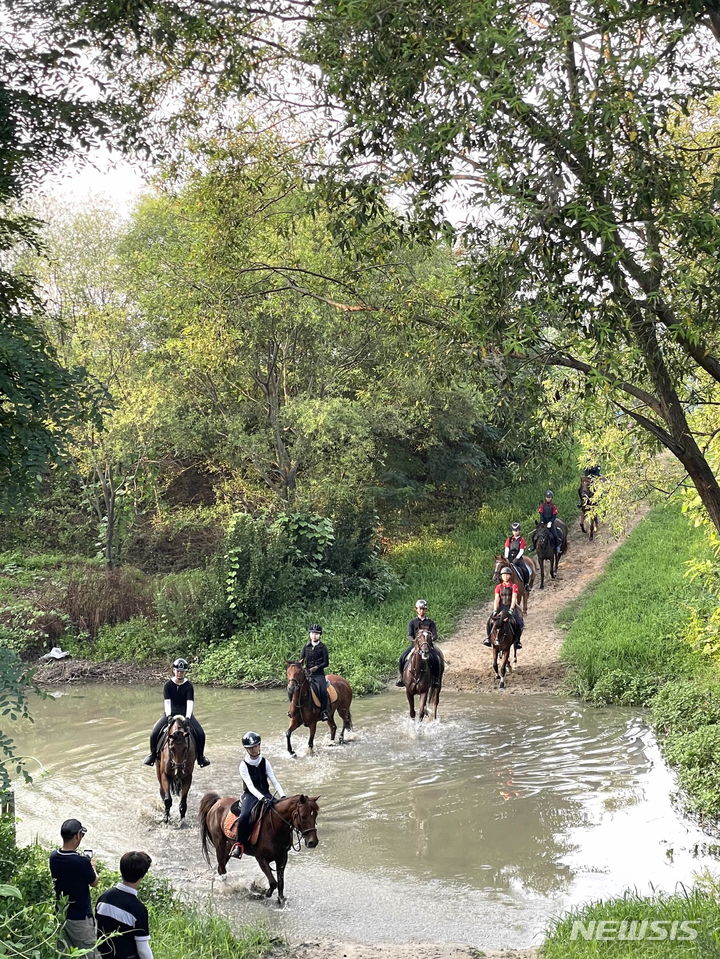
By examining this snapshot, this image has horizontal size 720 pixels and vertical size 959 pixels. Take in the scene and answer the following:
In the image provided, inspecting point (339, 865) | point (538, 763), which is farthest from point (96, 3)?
point (538, 763)

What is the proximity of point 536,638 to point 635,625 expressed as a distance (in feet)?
9.63

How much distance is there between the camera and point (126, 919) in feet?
24.2

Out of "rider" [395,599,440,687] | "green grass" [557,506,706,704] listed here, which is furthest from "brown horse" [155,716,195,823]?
"green grass" [557,506,706,704]

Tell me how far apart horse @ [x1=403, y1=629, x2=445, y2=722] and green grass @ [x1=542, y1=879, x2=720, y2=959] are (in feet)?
24.4

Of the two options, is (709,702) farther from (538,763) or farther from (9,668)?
(9,668)

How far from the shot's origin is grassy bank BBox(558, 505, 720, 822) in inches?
550

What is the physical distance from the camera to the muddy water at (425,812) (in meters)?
10.4

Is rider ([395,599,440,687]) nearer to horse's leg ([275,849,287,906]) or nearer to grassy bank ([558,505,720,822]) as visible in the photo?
grassy bank ([558,505,720,822])

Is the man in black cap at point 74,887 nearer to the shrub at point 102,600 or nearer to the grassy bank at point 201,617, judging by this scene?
the grassy bank at point 201,617

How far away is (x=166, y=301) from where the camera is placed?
22016 mm

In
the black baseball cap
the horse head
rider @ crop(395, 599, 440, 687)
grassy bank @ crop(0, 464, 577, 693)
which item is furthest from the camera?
grassy bank @ crop(0, 464, 577, 693)

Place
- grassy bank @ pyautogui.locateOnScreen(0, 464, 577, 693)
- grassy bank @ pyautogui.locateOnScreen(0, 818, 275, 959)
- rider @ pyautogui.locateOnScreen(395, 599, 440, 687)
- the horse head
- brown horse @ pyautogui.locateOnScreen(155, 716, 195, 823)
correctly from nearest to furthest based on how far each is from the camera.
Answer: grassy bank @ pyautogui.locateOnScreen(0, 818, 275, 959) → the horse head → brown horse @ pyautogui.locateOnScreen(155, 716, 195, 823) → rider @ pyautogui.locateOnScreen(395, 599, 440, 687) → grassy bank @ pyautogui.locateOnScreen(0, 464, 577, 693)

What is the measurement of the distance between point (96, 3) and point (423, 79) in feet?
14.2

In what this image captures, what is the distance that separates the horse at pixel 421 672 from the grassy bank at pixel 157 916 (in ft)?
24.1
